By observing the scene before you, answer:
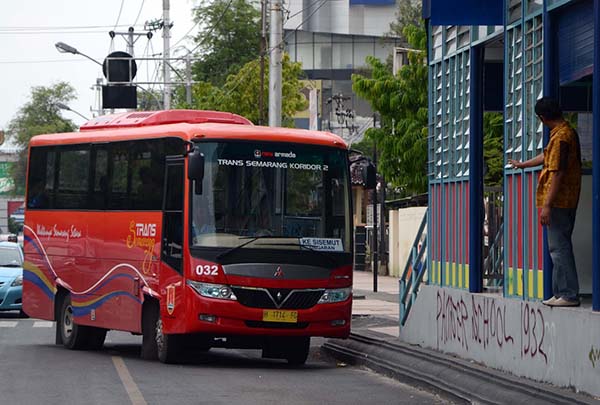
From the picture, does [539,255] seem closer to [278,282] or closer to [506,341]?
[506,341]

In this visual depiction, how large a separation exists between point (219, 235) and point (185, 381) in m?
2.45

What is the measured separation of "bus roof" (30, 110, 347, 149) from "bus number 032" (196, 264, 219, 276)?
166cm

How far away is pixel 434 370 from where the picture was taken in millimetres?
15328

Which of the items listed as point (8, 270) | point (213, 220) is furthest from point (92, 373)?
point (8, 270)

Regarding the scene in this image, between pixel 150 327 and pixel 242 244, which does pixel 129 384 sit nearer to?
pixel 242 244

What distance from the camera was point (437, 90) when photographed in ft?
61.1

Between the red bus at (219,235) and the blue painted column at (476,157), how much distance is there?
2218 mm

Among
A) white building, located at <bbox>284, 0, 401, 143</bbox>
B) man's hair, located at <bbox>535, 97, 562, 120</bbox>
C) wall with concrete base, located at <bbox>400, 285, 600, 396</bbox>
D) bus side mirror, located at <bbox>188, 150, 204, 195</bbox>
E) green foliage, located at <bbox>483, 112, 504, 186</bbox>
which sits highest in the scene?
white building, located at <bbox>284, 0, 401, 143</bbox>

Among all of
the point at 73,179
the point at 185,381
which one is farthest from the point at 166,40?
the point at 185,381

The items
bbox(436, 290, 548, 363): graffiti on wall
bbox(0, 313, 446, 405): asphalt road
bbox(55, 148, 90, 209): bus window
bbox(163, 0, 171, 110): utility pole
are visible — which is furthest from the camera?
bbox(163, 0, 171, 110): utility pole

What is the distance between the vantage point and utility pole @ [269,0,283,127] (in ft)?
95.9

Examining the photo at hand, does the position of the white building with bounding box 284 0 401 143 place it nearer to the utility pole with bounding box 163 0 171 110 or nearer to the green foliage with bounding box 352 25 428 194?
the utility pole with bounding box 163 0 171 110

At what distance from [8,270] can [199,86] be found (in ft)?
77.6

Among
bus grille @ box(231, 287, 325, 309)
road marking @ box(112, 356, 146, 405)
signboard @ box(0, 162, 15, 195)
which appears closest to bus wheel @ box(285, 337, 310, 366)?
bus grille @ box(231, 287, 325, 309)
